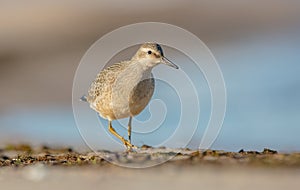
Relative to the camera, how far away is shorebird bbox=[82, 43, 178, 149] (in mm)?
10688

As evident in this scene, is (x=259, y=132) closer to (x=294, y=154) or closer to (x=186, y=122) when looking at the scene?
(x=186, y=122)

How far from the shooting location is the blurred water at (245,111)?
14555mm

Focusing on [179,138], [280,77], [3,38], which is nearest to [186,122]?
[179,138]

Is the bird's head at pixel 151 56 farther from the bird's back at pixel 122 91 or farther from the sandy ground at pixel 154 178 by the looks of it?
the sandy ground at pixel 154 178

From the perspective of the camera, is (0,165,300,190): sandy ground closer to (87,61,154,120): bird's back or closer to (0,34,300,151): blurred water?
(87,61,154,120): bird's back

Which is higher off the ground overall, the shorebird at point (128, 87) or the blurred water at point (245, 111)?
the blurred water at point (245, 111)

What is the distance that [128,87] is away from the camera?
10.9 meters

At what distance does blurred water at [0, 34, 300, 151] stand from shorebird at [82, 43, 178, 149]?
4.00ft

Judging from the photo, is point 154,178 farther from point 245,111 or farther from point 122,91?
point 245,111

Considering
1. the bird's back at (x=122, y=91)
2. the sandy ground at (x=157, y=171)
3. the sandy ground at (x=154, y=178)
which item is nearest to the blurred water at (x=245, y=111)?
the bird's back at (x=122, y=91)

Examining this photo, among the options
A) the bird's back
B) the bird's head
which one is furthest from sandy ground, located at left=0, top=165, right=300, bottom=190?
the bird's head

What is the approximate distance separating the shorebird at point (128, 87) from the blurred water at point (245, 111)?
1.22 metres

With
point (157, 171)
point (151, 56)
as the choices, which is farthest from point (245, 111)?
point (157, 171)

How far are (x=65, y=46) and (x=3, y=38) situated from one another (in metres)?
2.52
